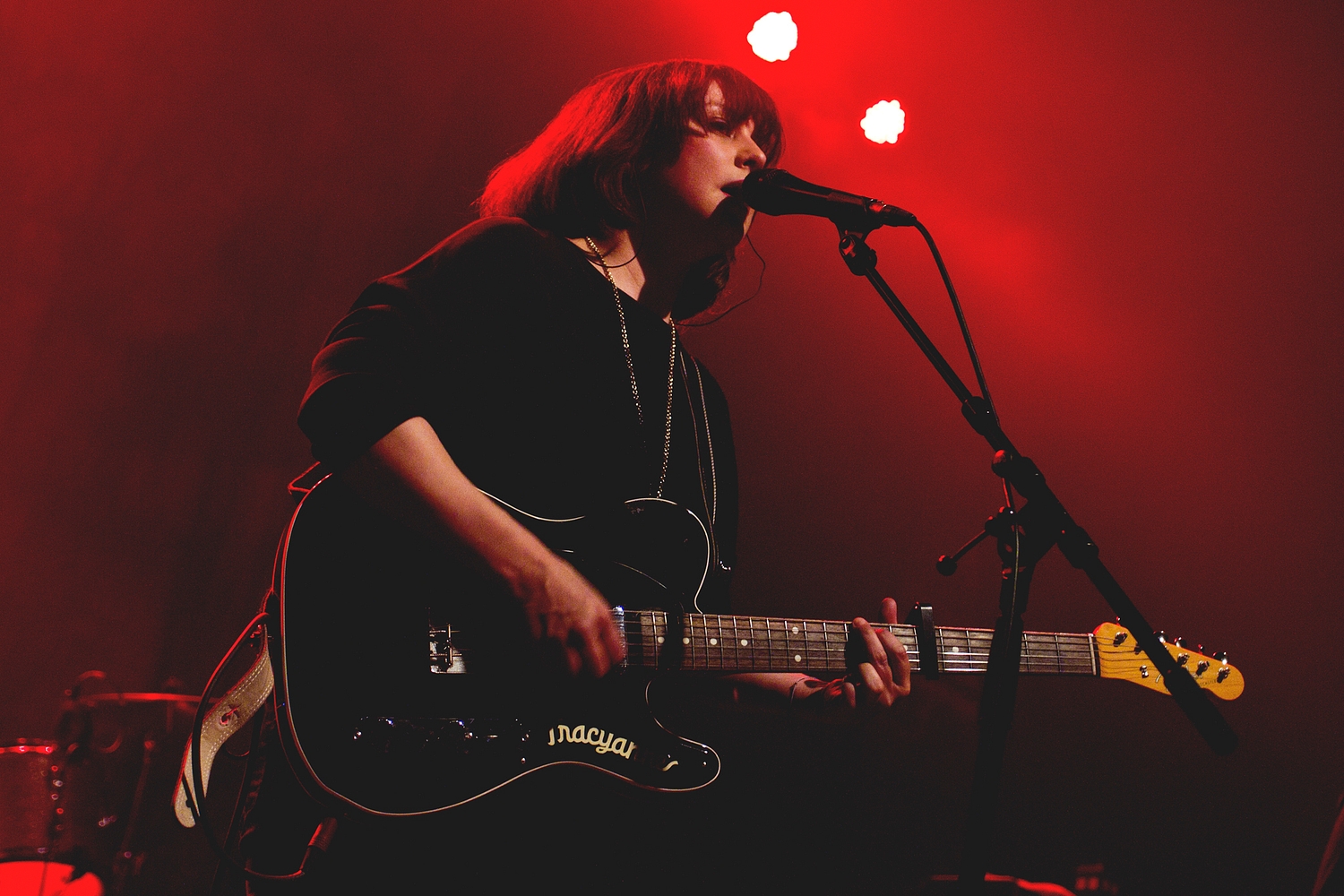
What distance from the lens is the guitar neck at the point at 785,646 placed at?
1375 mm

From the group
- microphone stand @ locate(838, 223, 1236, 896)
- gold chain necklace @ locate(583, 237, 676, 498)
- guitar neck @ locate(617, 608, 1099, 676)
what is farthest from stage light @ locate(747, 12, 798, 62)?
guitar neck @ locate(617, 608, 1099, 676)

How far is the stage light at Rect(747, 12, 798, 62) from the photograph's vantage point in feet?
10.4

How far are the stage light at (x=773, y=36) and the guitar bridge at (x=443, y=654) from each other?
2908 millimetres

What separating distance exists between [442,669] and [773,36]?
2981 millimetres

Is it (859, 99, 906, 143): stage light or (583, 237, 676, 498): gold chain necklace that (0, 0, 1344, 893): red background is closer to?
(859, 99, 906, 143): stage light

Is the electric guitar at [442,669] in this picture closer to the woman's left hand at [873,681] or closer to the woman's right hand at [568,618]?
the woman's right hand at [568,618]

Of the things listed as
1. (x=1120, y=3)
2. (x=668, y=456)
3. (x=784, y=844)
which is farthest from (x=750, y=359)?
(x=1120, y=3)

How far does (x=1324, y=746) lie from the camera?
2.89 meters

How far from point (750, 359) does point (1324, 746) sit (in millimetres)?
2600

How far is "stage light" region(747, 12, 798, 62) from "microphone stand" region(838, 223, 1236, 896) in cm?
224

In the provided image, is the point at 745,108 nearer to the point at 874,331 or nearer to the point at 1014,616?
the point at 1014,616

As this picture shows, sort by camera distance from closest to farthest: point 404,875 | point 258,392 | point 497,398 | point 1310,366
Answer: point 404,875
point 497,398
point 258,392
point 1310,366

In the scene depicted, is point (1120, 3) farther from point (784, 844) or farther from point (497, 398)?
point (784, 844)

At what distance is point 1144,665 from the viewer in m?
1.89
